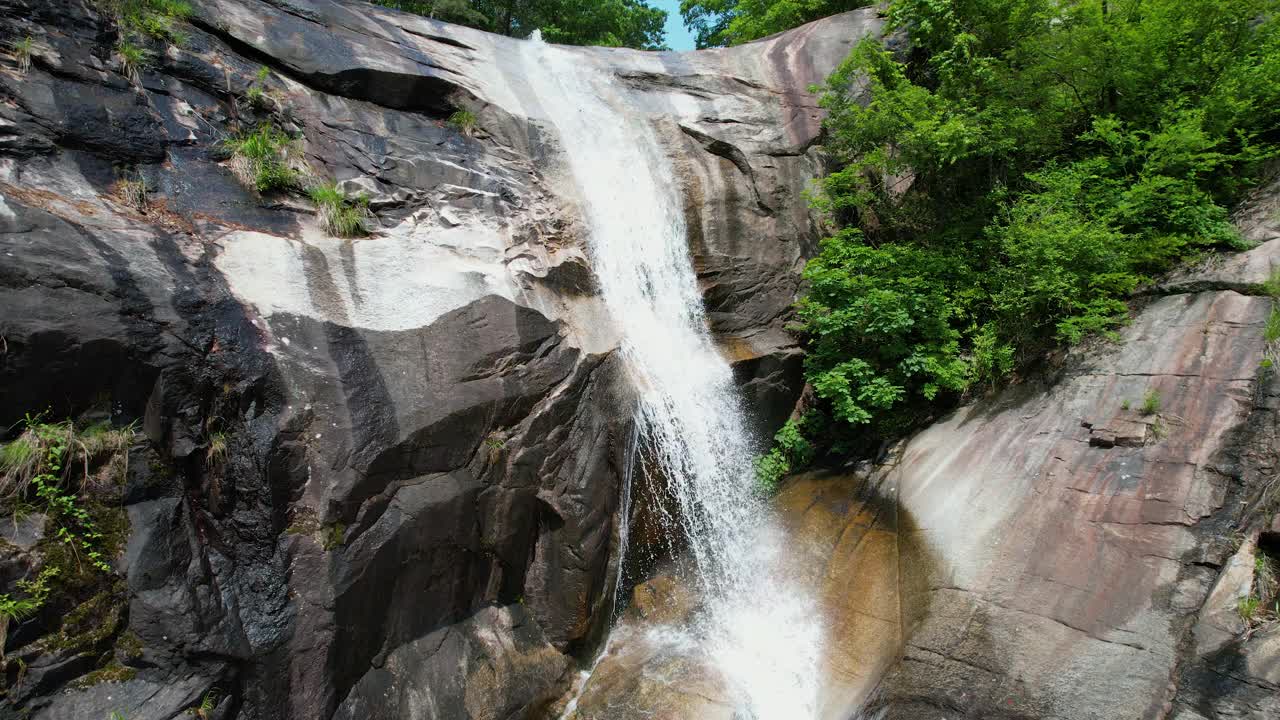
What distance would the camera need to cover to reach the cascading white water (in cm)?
600

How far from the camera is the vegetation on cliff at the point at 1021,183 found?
646 centimetres

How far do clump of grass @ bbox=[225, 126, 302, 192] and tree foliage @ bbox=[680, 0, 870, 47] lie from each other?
11620 mm

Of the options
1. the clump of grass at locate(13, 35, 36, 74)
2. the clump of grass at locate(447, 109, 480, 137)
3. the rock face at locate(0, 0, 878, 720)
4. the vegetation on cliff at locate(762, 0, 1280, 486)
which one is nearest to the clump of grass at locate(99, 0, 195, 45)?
the rock face at locate(0, 0, 878, 720)

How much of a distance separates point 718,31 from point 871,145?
12.6m

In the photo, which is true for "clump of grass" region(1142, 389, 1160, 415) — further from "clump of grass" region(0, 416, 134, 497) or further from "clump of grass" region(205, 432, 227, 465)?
"clump of grass" region(0, 416, 134, 497)

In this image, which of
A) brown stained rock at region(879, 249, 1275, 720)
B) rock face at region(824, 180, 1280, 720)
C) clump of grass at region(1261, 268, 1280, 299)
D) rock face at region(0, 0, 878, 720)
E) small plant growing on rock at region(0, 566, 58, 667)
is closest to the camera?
small plant growing on rock at region(0, 566, 58, 667)

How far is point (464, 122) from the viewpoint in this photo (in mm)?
7996

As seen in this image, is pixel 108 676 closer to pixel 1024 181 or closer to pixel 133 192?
pixel 133 192

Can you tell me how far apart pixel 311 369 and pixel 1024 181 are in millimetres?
8861

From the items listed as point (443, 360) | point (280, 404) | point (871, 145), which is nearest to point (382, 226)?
point (443, 360)

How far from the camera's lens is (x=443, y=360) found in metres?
5.62

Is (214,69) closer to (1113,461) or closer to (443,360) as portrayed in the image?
(443,360)

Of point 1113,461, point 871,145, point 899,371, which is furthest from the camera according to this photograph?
point 871,145

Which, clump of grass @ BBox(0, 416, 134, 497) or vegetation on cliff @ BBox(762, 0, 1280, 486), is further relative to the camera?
vegetation on cliff @ BBox(762, 0, 1280, 486)
